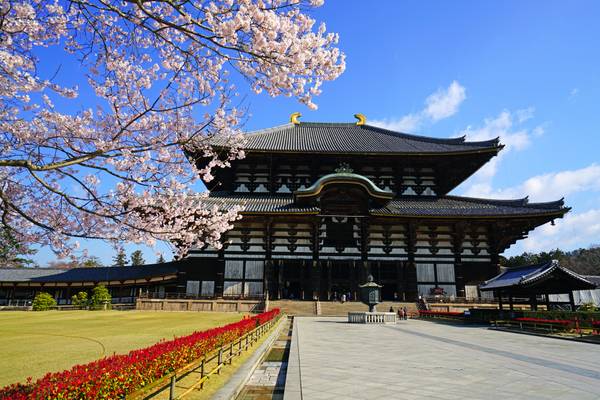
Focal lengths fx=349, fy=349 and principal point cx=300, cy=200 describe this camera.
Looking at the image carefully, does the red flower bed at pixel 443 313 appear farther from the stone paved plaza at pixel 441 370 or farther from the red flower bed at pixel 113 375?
the red flower bed at pixel 113 375

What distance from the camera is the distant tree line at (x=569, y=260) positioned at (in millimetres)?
59344

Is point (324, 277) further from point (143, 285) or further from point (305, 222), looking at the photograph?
point (143, 285)

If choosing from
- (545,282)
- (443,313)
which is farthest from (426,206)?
(545,282)

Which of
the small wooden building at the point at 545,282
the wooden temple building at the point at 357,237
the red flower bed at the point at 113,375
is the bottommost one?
the red flower bed at the point at 113,375

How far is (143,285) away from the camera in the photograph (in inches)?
1442

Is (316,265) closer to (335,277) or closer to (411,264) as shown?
(335,277)

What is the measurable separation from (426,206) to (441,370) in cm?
2291

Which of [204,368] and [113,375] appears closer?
[113,375]

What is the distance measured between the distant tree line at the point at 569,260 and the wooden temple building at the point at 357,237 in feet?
106

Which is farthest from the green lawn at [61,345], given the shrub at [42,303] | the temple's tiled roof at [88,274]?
the temple's tiled roof at [88,274]

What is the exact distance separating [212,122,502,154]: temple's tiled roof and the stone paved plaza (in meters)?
21.1

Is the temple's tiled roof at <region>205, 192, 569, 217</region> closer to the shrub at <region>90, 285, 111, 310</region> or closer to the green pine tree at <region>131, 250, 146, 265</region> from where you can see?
the shrub at <region>90, 285, 111, 310</region>

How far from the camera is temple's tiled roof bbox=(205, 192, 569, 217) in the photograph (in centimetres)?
2617

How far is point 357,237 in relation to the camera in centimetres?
2880
